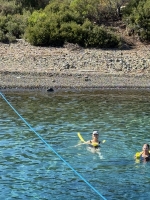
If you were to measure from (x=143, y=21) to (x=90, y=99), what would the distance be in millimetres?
12842

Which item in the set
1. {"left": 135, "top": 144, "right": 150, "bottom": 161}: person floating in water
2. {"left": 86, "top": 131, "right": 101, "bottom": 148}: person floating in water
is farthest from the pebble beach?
{"left": 135, "top": 144, "right": 150, "bottom": 161}: person floating in water

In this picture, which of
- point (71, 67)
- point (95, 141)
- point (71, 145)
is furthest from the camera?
point (71, 67)

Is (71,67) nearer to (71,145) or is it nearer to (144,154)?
(71,145)

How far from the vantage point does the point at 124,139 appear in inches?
778

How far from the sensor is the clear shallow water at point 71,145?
45.3 ft

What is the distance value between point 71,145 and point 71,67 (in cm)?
1596

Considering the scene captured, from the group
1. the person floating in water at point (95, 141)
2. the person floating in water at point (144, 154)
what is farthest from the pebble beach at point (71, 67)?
the person floating in water at point (144, 154)

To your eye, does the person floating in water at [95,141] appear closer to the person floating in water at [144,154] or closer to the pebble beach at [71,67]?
the person floating in water at [144,154]

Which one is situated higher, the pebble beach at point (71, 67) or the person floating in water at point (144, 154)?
the pebble beach at point (71, 67)

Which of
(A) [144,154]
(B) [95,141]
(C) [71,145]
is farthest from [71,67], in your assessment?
(A) [144,154]

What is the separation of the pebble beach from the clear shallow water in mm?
2428

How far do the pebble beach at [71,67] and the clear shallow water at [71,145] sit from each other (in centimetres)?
243

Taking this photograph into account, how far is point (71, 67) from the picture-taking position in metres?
34.2

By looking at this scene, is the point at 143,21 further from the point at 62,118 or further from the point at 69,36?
the point at 62,118
